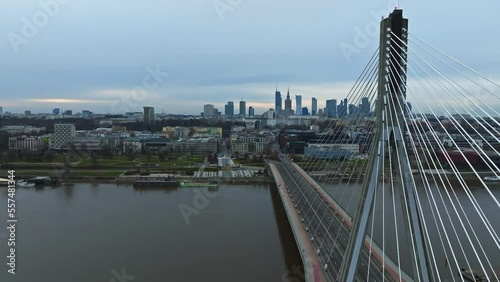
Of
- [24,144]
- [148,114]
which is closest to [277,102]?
[148,114]

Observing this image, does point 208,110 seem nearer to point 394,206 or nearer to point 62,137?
point 62,137

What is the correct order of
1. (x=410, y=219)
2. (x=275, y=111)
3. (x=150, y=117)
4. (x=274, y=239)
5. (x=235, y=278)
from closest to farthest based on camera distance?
(x=410, y=219) < (x=235, y=278) < (x=274, y=239) < (x=150, y=117) < (x=275, y=111)

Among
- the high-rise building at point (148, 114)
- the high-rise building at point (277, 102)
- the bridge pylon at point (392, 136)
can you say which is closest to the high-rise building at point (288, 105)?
the high-rise building at point (277, 102)

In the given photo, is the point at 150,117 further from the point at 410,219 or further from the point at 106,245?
the point at 410,219

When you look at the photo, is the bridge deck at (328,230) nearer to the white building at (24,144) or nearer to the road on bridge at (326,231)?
the road on bridge at (326,231)

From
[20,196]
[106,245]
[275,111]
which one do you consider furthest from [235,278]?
[275,111]

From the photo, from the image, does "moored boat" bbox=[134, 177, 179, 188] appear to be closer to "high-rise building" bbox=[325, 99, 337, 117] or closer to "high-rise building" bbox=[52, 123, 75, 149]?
"high-rise building" bbox=[52, 123, 75, 149]

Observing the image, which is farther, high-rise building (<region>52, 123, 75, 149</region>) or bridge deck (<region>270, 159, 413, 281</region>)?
high-rise building (<region>52, 123, 75, 149</region>)

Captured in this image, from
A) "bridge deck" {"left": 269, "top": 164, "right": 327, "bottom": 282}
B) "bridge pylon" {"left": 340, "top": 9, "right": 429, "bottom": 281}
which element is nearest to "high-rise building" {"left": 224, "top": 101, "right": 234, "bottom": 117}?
"bridge deck" {"left": 269, "top": 164, "right": 327, "bottom": 282}
